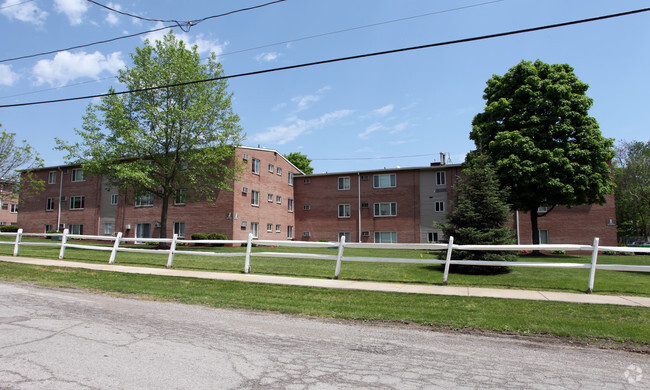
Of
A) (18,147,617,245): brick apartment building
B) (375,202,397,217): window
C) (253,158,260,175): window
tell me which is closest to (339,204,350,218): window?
(18,147,617,245): brick apartment building

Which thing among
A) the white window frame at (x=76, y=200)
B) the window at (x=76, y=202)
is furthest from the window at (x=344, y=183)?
the window at (x=76, y=202)

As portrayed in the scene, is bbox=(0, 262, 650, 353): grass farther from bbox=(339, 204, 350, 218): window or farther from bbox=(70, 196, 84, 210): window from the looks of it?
bbox=(70, 196, 84, 210): window

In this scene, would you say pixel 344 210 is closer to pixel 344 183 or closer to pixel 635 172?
pixel 344 183

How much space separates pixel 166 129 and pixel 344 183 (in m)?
17.9

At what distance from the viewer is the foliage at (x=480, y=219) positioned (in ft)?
46.0

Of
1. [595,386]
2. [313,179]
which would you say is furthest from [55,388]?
[313,179]

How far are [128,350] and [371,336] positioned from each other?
3424 mm

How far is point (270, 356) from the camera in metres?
5.10

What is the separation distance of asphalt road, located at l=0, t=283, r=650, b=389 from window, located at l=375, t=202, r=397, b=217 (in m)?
31.7

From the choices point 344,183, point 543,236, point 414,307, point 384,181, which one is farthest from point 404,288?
point 344,183

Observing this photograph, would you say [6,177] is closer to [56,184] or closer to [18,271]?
[56,184]

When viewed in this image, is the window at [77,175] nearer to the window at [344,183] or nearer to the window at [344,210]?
the window at [344,183]

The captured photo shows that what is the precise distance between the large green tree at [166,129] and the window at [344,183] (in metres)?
12.8

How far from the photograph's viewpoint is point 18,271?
13.8 meters
